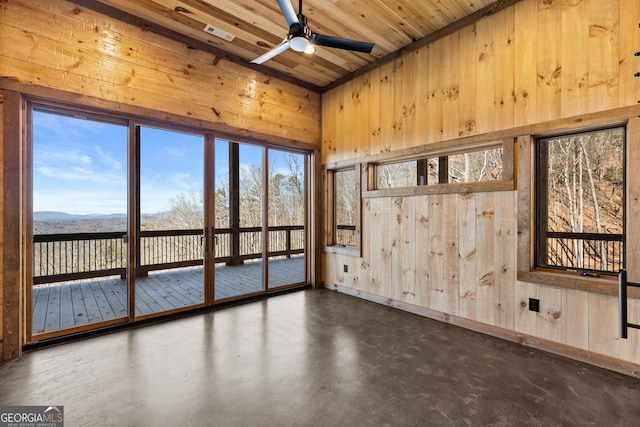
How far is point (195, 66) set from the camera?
386 centimetres

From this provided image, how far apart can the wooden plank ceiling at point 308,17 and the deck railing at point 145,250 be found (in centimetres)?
258

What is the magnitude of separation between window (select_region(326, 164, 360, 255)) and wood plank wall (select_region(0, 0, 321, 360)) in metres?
1.18

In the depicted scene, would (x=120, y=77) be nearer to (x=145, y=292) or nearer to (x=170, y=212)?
(x=170, y=212)

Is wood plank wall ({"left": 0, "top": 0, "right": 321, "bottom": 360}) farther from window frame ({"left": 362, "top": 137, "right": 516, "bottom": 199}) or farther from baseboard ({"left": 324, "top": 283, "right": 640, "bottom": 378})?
baseboard ({"left": 324, "top": 283, "right": 640, "bottom": 378})

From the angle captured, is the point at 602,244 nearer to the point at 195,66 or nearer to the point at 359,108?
the point at 359,108

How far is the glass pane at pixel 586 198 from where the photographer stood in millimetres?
2652

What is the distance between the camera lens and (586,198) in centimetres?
280

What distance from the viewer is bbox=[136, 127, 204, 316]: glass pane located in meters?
3.84

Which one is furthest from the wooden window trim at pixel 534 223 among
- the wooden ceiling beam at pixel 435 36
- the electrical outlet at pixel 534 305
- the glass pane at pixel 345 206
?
the glass pane at pixel 345 206

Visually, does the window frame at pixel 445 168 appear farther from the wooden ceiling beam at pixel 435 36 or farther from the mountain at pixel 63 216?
the mountain at pixel 63 216

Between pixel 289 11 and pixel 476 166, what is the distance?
2653mm

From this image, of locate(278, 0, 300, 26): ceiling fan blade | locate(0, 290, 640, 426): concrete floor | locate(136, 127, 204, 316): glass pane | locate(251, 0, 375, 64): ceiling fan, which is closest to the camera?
locate(0, 290, 640, 426): concrete floor

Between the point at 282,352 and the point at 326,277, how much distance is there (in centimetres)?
251

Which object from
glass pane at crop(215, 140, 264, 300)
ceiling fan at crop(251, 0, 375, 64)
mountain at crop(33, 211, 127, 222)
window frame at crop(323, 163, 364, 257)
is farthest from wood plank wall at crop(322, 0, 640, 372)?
mountain at crop(33, 211, 127, 222)
